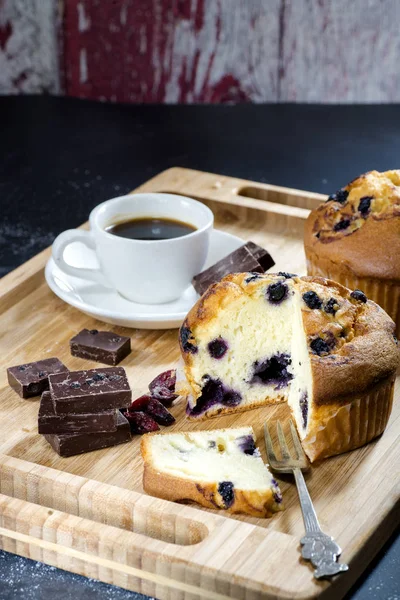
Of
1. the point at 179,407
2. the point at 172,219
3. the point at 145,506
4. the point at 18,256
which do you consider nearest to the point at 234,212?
the point at 172,219

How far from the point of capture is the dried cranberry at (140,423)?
12.1 ft

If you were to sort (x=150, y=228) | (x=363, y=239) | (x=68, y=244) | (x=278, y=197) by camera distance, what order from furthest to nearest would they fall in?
(x=278, y=197)
(x=150, y=228)
(x=68, y=244)
(x=363, y=239)

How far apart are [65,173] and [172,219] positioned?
5.78ft

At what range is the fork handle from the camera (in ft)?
9.72

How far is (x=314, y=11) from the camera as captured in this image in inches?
269

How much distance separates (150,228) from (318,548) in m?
2.01

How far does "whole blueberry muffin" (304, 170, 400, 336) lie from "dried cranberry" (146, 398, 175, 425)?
110 cm

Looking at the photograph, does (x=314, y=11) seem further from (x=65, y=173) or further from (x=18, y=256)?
(x=18, y=256)

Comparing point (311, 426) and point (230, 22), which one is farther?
point (230, 22)

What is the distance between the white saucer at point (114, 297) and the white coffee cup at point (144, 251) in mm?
45

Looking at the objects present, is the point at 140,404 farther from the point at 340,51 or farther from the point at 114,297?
the point at 340,51

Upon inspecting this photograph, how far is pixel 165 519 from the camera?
10.7 ft

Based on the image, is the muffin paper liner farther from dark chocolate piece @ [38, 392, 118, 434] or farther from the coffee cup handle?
the coffee cup handle

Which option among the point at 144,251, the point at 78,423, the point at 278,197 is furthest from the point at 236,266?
the point at 278,197
